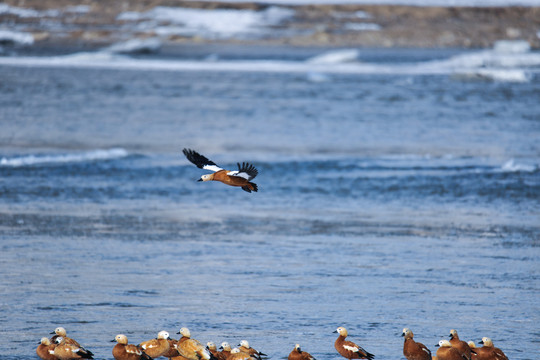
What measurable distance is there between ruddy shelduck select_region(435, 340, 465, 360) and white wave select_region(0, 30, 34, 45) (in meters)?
80.3

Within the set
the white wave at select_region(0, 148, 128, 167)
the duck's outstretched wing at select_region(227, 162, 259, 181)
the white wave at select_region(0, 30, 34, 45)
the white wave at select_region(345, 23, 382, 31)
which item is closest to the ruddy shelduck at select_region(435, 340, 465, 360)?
the duck's outstretched wing at select_region(227, 162, 259, 181)

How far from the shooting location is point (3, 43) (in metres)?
81.5

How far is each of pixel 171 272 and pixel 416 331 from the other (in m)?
2.99

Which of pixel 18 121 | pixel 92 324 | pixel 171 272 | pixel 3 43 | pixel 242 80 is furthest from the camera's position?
pixel 3 43

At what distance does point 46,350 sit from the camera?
6.57 m

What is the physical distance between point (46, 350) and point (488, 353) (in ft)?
10.8

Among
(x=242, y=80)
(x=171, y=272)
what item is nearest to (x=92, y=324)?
(x=171, y=272)

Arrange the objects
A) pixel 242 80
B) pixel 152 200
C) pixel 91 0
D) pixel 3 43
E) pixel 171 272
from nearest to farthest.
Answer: pixel 171 272 → pixel 152 200 → pixel 242 80 → pixel 3 43 → pixel 91 0

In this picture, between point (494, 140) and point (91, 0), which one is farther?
point (91, 0)

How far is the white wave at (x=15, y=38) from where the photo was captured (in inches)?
3233

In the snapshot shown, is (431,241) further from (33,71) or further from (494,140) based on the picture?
(33,71)

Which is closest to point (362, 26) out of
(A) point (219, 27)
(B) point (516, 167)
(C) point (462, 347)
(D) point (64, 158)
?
(A) point (219, 27)

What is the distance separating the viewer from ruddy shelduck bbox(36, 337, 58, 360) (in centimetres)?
654

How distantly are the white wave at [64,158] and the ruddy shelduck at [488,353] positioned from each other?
12.5 metres
